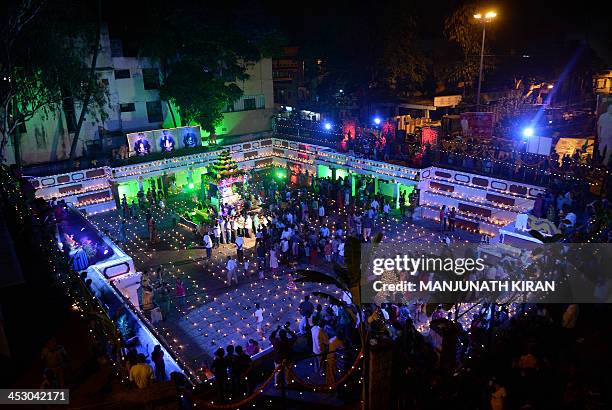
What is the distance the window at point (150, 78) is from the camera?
29.3m

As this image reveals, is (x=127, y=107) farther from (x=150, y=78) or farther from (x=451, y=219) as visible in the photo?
(x=451, y=219)

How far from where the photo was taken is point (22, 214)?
553 inches

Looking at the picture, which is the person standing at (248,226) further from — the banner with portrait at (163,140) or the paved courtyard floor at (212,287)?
the banner with portrait at (163,140)

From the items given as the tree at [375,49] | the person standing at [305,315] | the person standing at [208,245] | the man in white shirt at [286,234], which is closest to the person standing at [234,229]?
the person standing at [208,245]

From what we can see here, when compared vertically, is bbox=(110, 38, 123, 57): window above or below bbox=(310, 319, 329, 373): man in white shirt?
above

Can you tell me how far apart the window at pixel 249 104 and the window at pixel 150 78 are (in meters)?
6.17

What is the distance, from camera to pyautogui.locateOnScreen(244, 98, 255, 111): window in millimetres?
33406

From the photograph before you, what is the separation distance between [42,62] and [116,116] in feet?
20.5

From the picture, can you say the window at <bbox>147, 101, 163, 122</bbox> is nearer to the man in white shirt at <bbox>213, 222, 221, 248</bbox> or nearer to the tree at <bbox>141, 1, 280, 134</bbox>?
the tree at <bbox>141, 1, 280, 134</bbox>

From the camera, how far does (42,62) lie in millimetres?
22766

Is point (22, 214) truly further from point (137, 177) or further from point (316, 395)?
point (137, 177)

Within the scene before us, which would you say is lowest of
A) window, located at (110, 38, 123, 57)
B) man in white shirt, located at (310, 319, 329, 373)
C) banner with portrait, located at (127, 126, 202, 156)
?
man in white shirt, located at (310, 319, 329, 373)

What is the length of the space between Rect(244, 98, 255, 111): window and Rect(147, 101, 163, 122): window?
5.85 meters

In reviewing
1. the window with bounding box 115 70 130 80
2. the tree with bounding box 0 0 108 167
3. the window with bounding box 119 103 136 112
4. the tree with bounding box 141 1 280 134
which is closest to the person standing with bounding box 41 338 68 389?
the tree with bounding box 0 0 108 167
